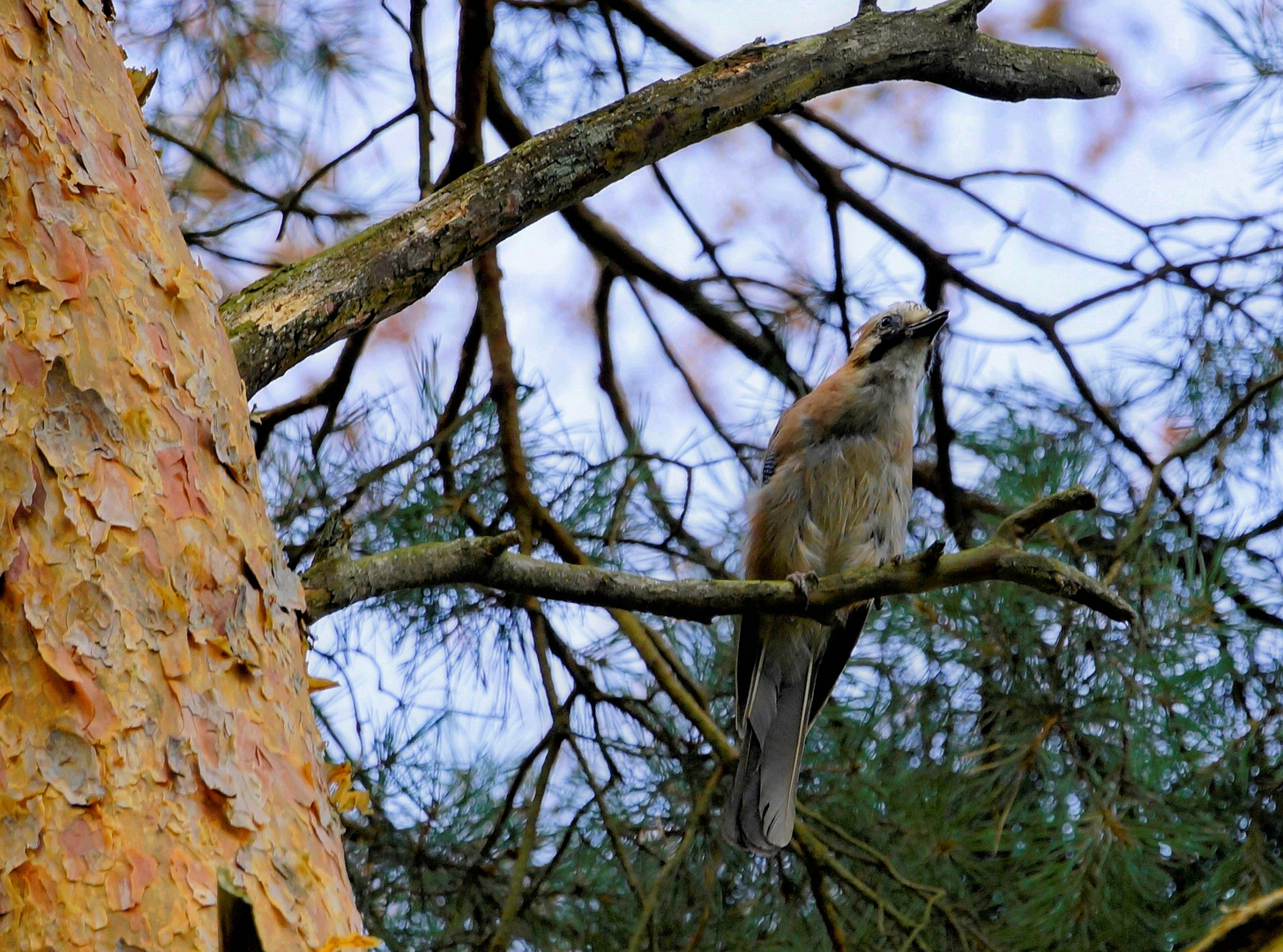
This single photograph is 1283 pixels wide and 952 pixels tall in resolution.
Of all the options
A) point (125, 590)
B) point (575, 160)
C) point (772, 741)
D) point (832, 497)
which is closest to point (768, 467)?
point (832, 497)

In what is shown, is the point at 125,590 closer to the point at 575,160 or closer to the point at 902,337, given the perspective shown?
the point at 575,160

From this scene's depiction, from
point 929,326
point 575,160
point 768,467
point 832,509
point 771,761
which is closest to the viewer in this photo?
point 575,160

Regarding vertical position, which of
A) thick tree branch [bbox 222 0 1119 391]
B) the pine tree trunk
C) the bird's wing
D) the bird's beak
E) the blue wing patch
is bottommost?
the pine tree trunk

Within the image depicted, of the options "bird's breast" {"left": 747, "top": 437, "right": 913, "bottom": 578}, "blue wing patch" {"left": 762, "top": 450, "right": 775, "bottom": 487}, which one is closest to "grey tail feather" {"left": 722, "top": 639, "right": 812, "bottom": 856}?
"bird's breast" {"left": 747, "top": 437, "right": 913, "bottom": 578}

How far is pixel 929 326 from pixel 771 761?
108 centimetres

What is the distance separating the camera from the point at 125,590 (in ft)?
3.70

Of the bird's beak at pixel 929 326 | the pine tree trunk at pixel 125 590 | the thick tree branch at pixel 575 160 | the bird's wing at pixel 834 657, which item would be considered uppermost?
the bird's beak at pixel 929 326

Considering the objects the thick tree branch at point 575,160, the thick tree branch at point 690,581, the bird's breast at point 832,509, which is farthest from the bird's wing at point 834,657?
the thick tree branch at point 575,160

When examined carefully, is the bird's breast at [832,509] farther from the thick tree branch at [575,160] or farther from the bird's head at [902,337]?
the thick tree branch at [575,160]

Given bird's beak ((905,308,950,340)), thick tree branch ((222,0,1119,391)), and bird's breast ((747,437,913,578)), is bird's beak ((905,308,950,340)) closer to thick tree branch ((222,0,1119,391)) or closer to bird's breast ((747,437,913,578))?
bird's breast ((747,437,913,578))

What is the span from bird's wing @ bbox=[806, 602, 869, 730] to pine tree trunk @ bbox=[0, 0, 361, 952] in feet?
6.20

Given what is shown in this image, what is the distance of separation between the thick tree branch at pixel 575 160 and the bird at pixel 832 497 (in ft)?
2.94

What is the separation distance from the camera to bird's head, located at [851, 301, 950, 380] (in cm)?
306

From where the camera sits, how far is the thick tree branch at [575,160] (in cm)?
169
